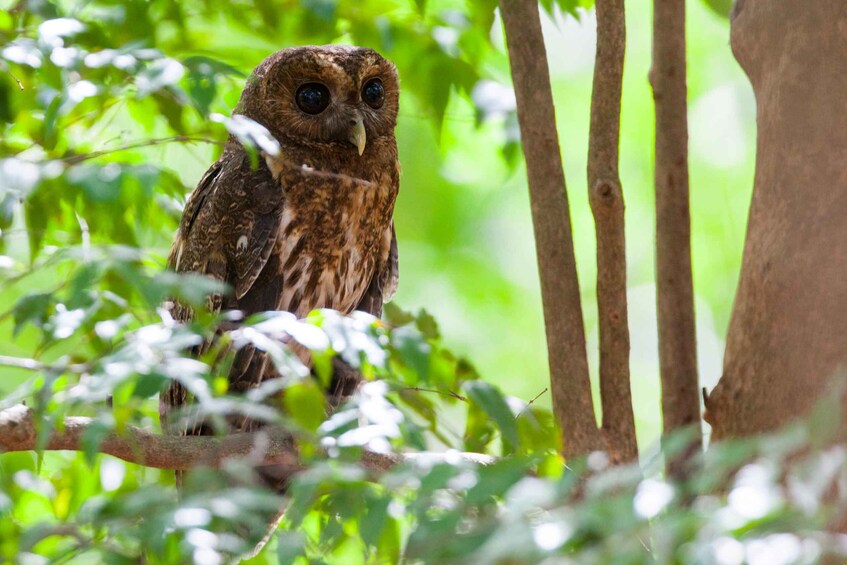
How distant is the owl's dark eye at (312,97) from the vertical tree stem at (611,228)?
2.83ft

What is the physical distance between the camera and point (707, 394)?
204 cm

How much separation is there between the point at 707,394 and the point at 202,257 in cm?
131

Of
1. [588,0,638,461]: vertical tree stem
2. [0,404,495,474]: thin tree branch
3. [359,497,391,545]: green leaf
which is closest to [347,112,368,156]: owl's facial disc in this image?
[588,0,638,461]: vertical tree stem

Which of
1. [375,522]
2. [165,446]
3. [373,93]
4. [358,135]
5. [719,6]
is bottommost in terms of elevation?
[165,446]

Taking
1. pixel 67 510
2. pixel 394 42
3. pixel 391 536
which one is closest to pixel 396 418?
pixel 391 536

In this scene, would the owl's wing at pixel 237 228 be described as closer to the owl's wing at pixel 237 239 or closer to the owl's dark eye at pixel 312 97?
the owl's wing at pixel 237 239

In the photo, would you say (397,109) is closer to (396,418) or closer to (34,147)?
(34,147)

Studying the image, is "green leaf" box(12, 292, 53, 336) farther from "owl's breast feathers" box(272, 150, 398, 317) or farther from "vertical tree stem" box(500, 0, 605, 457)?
"owl's breast feathers" box(272, 150, 398, 317)

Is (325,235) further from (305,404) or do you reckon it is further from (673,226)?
(305,404)

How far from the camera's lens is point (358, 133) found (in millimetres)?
2738

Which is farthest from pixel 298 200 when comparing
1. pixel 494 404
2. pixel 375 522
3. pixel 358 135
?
pixel 375 522

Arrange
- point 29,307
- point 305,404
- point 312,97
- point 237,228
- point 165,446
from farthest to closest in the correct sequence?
point 312,97, point 237,228, point 165,446, point 29,307, point 305,404

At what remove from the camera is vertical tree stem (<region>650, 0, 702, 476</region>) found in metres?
2.29

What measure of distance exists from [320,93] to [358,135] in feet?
0.60
